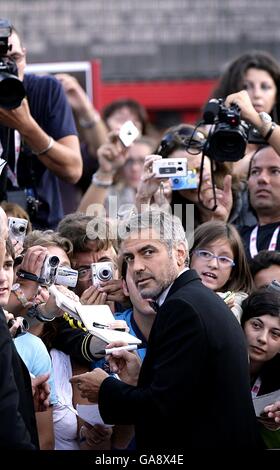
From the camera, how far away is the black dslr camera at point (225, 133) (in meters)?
5.48

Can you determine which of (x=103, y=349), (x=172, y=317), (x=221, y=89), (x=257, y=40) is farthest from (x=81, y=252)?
(x=257, y=40)

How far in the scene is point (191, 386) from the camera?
4.07m

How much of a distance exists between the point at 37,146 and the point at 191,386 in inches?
82.4

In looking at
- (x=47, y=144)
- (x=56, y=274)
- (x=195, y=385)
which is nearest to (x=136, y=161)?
(x=47, y=144)

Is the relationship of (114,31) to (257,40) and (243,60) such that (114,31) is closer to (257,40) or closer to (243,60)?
(257,40)

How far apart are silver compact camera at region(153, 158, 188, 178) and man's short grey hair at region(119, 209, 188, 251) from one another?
3.45 feet

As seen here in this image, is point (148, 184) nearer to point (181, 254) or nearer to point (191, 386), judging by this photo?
point (181, 254)

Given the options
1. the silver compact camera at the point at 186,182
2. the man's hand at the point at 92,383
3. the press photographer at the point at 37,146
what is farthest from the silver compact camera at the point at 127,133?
the man's hand at the point at 92,383

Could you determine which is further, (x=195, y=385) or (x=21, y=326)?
(x=21, y=326)

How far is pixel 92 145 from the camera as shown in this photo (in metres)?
7.50

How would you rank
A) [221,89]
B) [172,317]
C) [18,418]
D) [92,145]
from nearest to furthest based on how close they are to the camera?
[18,418] < [172,317] < [221,89] < [92,145]

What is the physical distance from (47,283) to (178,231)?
574 millimetres

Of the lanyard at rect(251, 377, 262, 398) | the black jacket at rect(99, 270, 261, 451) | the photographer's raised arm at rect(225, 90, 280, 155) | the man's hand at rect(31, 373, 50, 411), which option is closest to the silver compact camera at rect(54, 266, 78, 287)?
the man's hand at rect(31, 373, 50, 411)

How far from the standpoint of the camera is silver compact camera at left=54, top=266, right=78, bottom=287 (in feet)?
15.9
